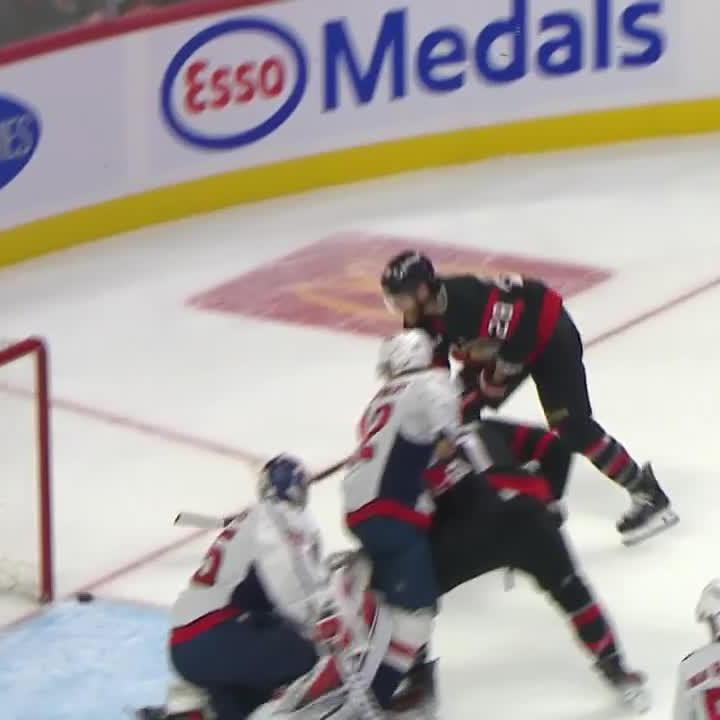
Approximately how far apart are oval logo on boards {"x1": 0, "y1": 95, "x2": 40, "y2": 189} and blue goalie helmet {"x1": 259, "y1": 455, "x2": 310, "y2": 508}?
370 centimetres

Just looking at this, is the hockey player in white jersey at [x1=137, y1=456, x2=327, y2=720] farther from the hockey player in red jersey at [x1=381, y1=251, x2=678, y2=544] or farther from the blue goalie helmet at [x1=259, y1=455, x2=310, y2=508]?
the hockey player in red jersey at [x1=381, y1=251, x2=678, y2=544]

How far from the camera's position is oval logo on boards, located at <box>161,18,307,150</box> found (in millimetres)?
7625

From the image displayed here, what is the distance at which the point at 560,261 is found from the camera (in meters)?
7.15

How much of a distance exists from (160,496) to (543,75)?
370cm

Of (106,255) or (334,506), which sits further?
(106,255)

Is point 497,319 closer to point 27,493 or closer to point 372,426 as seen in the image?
point 372,426

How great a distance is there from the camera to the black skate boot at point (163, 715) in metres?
3.78

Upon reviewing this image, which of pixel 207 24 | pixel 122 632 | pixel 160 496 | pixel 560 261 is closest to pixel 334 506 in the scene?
pixel 160 496

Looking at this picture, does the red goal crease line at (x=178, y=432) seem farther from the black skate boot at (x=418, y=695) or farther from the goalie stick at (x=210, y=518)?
the black skate boot at (x=418, y=695)

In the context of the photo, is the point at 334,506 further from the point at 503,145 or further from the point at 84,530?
the point at 503,145

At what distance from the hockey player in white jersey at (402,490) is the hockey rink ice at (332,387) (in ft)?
1.18

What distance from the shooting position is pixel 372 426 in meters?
3.87

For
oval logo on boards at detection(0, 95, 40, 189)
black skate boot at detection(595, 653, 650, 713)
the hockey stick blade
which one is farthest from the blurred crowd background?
black skate boot at detection(595, 653, 650, 713)

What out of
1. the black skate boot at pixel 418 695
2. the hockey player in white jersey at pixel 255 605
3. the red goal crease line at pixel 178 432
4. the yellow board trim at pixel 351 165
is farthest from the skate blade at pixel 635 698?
the yellow board trim at pixel 351 165
